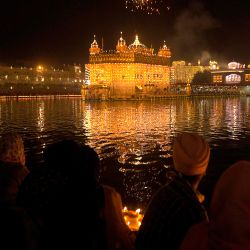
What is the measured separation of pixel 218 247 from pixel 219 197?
0.80 feet

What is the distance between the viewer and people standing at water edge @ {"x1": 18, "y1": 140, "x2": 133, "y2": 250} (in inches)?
99.0

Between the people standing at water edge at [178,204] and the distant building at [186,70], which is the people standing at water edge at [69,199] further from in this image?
the distant building at [186,70]

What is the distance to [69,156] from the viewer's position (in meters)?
2.62

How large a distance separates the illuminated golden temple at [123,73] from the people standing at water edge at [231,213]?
74721 millimetres

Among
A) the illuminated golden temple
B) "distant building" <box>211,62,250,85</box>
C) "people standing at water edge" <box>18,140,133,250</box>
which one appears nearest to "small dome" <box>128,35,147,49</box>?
the illuminated golden temple

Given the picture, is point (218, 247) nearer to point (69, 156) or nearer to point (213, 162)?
point (69, 156)

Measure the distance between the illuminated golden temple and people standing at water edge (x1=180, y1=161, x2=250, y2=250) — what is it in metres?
74.7

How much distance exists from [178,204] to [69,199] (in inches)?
27.1

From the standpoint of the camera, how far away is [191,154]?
2580 mm

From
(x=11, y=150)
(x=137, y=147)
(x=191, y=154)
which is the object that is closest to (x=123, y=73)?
(x=137, y=147)

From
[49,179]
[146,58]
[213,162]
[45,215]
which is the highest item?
[146,58]

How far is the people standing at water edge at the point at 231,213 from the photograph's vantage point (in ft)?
6.25

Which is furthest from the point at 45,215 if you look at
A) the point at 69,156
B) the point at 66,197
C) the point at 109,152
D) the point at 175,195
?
the point at 109,152

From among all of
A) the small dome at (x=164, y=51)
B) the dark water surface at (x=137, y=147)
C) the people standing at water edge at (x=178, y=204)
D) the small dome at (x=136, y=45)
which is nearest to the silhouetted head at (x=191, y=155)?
the people standing at water edge at (x=178, y=204)
